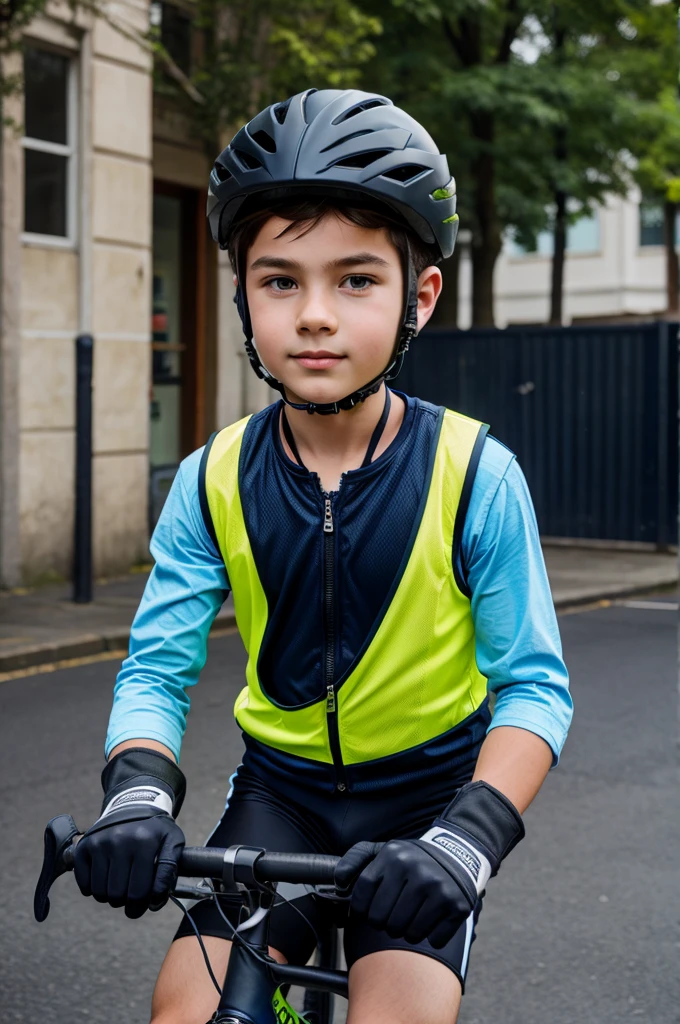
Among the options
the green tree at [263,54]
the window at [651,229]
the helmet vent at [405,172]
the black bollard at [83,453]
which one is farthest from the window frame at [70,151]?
the window at [651,229]

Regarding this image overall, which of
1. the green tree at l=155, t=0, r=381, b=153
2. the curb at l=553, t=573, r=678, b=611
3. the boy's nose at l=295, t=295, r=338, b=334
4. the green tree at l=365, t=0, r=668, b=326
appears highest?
the green tree at l=365, t=0, r=668, b=326

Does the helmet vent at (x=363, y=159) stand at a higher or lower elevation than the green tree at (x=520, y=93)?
lower

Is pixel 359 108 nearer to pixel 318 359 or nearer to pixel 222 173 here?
pixel 222 173

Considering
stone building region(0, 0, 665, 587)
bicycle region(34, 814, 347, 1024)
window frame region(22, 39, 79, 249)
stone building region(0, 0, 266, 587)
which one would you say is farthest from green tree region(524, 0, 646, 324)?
bicycle region(34, 814, 347, 1024)

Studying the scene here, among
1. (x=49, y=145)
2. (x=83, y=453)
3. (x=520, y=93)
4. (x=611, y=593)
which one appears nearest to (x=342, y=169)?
(x=83, y=453)

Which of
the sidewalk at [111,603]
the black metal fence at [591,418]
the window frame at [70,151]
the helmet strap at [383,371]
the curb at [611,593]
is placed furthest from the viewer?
the black metal fence at [591,418]

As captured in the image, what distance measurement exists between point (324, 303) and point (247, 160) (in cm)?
26

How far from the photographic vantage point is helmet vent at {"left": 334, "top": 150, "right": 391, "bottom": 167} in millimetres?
2080

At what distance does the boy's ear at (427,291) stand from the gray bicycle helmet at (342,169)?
46mm

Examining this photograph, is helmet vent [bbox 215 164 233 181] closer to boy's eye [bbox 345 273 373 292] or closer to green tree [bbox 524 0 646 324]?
boy's eye [bbox 345 273 373 292]

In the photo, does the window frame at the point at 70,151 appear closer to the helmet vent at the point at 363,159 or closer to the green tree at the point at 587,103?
the green tree at the point at 587,103

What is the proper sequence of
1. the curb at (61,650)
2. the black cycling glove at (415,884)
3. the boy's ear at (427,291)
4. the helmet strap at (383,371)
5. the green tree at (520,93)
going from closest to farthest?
the black cycling glove at (415,884)
the helmet strap at (383,371)
the boy's ear at (427,291)
the curb at (61,650)
the green tree at (520,93)

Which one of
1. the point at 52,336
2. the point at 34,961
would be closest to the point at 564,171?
the point at 52,336

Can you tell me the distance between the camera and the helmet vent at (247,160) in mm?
2133
